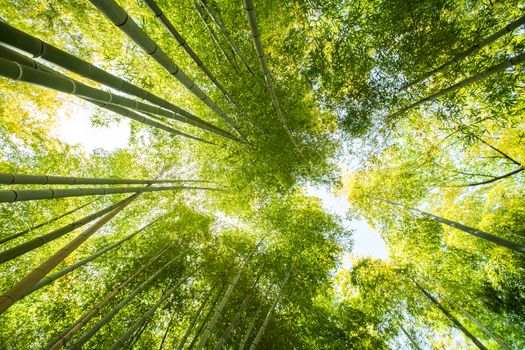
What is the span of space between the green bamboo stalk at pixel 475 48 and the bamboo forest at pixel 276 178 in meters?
0.06

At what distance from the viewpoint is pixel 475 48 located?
3.12 meters

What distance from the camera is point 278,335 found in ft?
18.3

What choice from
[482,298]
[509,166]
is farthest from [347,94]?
[482,298]

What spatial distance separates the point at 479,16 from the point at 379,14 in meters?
1.34

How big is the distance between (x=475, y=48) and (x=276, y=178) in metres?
4.19

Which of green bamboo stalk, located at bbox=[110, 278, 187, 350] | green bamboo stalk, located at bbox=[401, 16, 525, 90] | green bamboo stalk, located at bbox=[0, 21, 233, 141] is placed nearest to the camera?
green bamboo stalk, located at bbox=[0, 21, 233, 141]

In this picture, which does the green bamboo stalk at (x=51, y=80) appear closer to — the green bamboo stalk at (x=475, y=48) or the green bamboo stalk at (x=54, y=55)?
the green bamboo stalk at (x=54, y=55)

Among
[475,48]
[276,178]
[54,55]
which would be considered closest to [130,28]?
[54,55]

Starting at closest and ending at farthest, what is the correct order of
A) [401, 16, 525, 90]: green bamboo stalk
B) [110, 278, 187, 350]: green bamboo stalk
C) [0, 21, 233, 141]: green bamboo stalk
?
[0, 21, 233, 141]: green bamboo stalk
[401, 16, 525, 90]: green bamboo stalk
[110, 278, 187, 350]: green bamboo stalk

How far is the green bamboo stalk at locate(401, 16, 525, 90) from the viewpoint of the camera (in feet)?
9.02

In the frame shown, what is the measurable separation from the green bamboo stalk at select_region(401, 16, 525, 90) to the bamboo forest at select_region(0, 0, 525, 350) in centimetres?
6

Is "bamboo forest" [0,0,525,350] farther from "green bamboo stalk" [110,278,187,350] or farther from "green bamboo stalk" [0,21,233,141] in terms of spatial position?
"green bamboo stalk" [0,21,233,141]

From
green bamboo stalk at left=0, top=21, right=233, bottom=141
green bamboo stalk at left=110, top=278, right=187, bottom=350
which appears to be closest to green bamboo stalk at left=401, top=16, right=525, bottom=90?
green bamboo stalk at left=0, top=21, right=233, bottom=141

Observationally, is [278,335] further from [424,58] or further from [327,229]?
[424,58]
